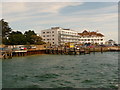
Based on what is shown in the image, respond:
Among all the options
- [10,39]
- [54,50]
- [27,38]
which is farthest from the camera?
[27,38]

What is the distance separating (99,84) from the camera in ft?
51.3

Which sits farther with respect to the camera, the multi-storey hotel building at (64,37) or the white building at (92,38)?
the white building at (92,38)

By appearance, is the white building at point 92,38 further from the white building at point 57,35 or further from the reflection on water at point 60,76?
the reflection on water at point 60,76

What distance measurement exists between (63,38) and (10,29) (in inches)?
1161

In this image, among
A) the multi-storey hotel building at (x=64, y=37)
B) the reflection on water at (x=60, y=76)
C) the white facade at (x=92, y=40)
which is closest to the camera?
the reflection on water at (x=60, y=76)

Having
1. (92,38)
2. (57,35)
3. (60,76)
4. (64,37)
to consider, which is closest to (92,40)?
(92,38)

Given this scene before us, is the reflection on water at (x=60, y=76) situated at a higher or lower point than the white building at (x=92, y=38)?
lower

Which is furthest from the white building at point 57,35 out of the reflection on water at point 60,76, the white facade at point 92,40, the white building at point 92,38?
the reflection on water at point 60,76

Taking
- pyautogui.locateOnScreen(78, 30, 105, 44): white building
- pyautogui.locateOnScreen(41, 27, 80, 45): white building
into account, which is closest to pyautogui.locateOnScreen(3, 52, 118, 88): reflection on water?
pyautogui.locateOnScreen(41, 27, 80, 45): white building

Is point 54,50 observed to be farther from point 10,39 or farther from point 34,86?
point 34,86

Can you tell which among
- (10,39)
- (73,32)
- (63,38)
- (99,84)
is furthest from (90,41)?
(99,84)

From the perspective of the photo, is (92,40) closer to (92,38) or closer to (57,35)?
(92,38)

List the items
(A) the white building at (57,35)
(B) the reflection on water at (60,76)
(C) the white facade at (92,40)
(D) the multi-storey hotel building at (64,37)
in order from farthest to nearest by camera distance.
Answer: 1. (C) the white facade at (92,40)
2. (D) the multi-storey hotel building at (64,37)
3. (A) the white building at (57,35)
4. (B) the reflection on water at (60,76)

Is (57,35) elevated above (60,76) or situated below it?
above
